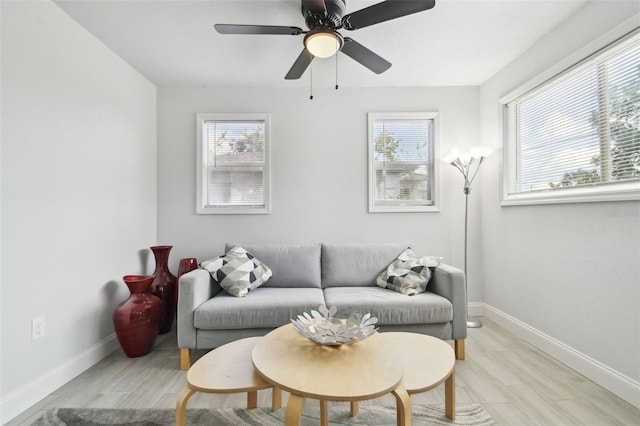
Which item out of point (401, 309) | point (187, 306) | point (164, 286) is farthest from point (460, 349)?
point (164, 286)

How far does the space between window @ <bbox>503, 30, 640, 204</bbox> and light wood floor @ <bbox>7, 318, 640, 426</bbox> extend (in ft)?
4.06

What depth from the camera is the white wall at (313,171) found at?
3.14 metres

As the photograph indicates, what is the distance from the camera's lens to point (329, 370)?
1.22m

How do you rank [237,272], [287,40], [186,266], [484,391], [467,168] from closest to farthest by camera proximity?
1. [484,391]
2. [287,40]
3. [237,272]
4. [186,266]
5. [467,168]

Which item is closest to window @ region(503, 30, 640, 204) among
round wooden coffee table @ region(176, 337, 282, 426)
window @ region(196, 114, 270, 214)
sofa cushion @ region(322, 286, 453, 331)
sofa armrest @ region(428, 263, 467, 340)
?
sofa armrest @ region(428, 263, 467, 340)

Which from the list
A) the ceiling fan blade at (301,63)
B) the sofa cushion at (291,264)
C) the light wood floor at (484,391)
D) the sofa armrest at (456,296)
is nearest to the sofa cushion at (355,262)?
the sofa cushion at (291,264)

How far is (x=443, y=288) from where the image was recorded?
7.61 ft

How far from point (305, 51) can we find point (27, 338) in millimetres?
2502

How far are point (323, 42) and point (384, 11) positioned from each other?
0.38 metres

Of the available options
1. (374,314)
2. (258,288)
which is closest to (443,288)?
(374,314)

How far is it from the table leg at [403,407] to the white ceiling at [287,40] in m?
2.26

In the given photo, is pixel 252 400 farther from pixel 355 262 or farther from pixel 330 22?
pixel 330 22

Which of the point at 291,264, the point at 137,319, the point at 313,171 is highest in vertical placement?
the point at 313,171

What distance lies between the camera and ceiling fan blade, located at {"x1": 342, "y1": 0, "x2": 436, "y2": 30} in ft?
4.96
